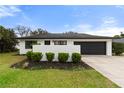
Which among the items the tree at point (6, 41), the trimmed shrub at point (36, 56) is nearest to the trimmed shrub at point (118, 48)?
the trimmed shrub at point (36, 56)

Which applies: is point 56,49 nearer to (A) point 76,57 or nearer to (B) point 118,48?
(A) point 76,57

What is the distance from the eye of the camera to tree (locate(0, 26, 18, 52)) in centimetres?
3419

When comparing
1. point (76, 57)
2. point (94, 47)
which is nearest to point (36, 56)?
point (76, 57)

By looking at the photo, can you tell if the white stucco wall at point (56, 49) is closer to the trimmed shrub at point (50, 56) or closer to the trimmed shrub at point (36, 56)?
the trimmed shrub at point (50, 56)

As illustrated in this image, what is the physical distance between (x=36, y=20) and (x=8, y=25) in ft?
17.3

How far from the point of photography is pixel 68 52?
1944 cm

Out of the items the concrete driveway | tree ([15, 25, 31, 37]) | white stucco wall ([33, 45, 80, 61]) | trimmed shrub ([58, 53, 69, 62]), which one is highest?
tree ([15, 25, 31, 37])

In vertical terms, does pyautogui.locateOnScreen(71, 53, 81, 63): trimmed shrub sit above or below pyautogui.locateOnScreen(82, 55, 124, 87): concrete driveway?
above

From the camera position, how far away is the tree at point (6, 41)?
112 ft

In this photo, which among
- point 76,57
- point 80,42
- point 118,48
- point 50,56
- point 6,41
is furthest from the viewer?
point 6,41

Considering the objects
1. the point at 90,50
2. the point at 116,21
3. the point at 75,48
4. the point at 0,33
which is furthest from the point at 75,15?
the point at 75,48

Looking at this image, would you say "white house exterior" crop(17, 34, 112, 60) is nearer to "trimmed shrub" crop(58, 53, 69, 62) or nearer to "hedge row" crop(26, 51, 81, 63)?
"hedge row" crop(26, 51, 81, 63)

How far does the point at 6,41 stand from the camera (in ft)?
115

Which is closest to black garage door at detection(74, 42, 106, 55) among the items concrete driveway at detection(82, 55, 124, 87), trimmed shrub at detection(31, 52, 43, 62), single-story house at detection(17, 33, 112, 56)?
single-story house at detection(17, 33, 112, 56)
